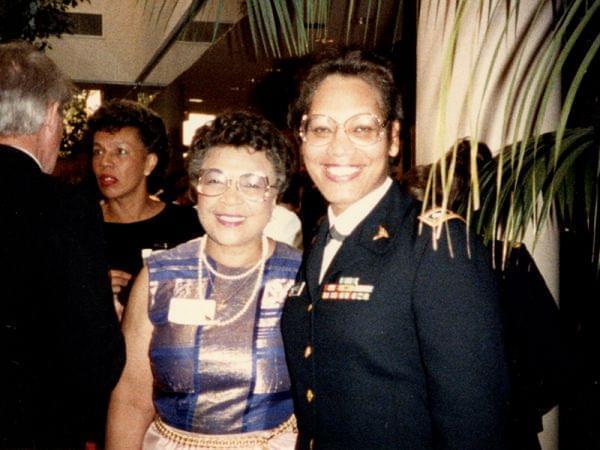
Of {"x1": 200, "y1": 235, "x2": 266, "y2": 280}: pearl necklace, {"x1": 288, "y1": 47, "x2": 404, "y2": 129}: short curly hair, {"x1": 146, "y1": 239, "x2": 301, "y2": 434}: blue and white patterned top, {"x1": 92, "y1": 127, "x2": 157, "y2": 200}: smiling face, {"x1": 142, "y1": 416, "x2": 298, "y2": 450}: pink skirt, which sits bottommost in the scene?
{"x1": 142, "y1": 416, "x2": 298, "y2": 450}: pink skirt

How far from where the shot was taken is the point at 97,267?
1639 mm

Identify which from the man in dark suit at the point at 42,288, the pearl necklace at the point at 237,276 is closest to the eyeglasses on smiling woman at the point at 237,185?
the pearl necklace at the point at 237,276

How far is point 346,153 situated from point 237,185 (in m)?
0.53

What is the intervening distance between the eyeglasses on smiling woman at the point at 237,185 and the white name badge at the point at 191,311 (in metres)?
0.37

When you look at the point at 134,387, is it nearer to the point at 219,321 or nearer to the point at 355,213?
the point at 219,321

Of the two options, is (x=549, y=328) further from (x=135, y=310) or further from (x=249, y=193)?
(x=135, y=310)

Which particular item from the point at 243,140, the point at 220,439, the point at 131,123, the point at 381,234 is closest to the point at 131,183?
the point at 131,123

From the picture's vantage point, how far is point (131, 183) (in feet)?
10.3

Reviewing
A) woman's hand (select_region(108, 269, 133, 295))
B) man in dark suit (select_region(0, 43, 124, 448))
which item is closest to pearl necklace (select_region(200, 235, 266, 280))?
man in dark suit (select_region(0, 43, 124, 448))

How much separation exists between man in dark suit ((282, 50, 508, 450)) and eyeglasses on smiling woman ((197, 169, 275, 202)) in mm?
321

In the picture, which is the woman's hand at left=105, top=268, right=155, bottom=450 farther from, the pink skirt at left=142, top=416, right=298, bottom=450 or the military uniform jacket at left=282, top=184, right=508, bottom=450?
the military uniform jacket at left=282, top=184, right=508, bottom=450

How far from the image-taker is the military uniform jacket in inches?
48.1

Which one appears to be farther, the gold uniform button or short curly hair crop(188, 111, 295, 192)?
short curly hair crop(188, 111, 295, 192)

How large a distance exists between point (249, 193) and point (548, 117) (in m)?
1.66
